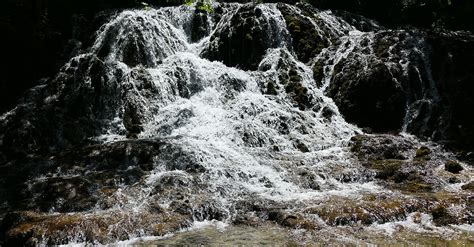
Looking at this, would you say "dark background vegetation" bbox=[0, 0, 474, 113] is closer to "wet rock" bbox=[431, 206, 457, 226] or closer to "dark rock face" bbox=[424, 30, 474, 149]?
"dark rock face" bbox=[424, 30, 474, 149]

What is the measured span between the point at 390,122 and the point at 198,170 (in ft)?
37.7

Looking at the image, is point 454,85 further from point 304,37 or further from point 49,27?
point 49,27

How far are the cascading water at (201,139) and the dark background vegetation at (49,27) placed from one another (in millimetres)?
2011

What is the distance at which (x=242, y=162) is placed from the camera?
1695cm

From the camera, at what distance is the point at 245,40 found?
27562 millimetres

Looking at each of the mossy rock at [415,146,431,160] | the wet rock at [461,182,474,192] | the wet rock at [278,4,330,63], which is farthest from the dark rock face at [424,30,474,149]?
the wet rock at [278,4,330,63]

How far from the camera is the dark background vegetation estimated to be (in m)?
25.4

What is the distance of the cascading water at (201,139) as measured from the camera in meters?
12.6

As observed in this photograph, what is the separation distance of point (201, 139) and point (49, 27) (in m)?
16.7

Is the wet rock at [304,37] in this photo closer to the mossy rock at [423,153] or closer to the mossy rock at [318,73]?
the mossy rock at [318,73]

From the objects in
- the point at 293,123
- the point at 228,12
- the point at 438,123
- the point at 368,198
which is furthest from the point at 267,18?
the point at 368,198

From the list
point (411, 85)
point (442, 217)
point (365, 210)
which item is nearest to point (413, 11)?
point (411, 85)

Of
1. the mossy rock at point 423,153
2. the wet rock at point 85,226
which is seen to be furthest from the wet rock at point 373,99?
the wet rock at point 85,226

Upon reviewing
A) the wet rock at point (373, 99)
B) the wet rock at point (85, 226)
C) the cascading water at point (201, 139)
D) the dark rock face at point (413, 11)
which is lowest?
the wet rock at point (85, 226)
